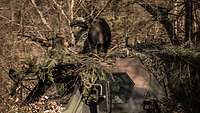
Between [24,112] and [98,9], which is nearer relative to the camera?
[24,112]

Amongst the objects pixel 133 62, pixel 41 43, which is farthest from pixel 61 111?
pixel 41 43

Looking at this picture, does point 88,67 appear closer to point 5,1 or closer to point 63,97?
point 63,97

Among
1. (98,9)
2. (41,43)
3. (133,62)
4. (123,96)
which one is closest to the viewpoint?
(123,96)

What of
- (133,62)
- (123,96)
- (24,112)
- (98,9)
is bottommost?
(24,112)

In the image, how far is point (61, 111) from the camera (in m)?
5.34

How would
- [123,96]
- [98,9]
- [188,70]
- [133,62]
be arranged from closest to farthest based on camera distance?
[123,96], [133,62], [188,70], [98,9]

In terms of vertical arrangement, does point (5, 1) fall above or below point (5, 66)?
above

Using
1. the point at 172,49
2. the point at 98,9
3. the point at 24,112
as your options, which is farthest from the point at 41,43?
the point at 172,49

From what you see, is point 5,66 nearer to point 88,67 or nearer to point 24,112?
point 24,112

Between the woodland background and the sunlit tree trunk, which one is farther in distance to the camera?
the sunlit tree trunk

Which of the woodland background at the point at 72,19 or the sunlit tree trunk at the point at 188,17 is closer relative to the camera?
the woodland background at the point at 72,19

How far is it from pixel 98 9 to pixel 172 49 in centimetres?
463

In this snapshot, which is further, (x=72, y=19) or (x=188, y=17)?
(x=188, y=17)

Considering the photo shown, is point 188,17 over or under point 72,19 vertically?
under
